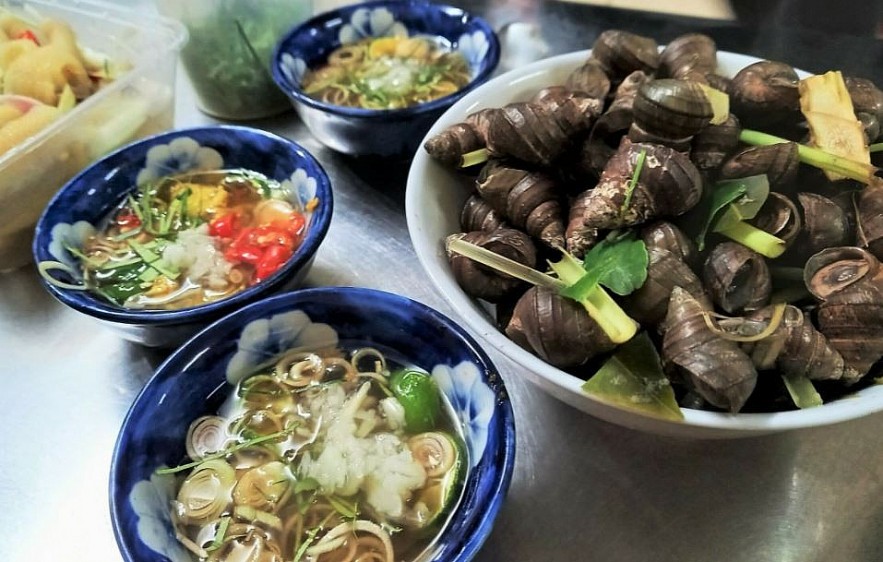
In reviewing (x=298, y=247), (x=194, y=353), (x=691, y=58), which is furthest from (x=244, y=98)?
(x=691, y=58)

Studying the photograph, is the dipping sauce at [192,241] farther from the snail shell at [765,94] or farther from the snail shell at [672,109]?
the snail shell at [765,94]

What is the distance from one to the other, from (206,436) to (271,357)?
0.13m

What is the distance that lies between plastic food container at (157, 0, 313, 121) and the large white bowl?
0.65 metres

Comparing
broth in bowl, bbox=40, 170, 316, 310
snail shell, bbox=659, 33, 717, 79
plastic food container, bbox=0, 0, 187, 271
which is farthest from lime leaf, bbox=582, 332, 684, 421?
plastic food container, bbox=0, 0, 187, 271

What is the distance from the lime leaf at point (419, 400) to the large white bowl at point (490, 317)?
129 mm

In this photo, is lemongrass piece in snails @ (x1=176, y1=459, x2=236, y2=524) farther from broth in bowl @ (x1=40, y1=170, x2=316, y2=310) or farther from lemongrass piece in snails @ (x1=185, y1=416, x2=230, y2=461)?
broth in bowl @ (x1=40, y1=170, x2=316, y2=310)

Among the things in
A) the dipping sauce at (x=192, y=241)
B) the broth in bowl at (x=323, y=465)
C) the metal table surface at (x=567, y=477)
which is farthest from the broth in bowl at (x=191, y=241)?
the broth in bowl at (x=323, y=465)

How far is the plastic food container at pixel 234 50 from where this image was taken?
4.77 ft

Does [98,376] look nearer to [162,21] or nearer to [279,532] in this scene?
[279,532]

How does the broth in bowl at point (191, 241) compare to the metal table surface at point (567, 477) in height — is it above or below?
above

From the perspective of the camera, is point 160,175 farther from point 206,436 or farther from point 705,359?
point 705,359

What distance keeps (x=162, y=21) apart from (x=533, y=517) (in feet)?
3.91

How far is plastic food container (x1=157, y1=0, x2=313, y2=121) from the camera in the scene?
1454 millimetres

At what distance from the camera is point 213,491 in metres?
0.85
